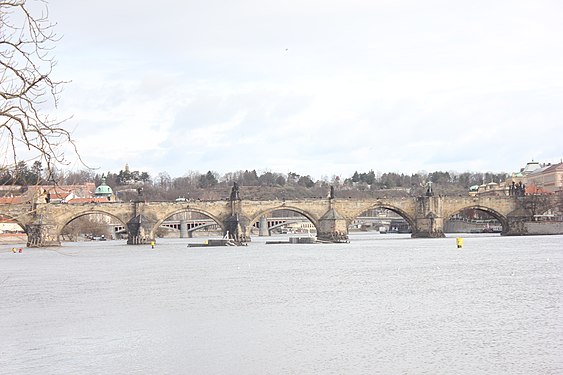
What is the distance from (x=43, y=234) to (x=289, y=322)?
5559 cm

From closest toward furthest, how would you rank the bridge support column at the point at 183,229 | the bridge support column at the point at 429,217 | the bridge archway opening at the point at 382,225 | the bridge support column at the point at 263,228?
the bridge support column at the point at 429,217 < the bridge support column at the point at 183,229 < the bridge support column at the point at 263,228 < the bridge archway opening at the point at 382,225

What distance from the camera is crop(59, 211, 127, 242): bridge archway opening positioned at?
101 metres

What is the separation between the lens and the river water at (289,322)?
54.6 ft

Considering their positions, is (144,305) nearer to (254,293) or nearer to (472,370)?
(254,293)

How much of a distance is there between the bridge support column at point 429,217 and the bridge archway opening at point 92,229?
114 ft

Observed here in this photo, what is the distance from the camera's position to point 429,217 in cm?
8194

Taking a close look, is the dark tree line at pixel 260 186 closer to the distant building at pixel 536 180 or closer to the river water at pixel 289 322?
the distant building at pixel 536 180

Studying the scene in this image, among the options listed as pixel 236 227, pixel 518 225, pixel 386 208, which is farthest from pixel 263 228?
pixel 518 225

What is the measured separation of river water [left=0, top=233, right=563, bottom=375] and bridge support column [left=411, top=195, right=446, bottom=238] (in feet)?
134

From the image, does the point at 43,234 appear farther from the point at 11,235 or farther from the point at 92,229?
the point at 92,229

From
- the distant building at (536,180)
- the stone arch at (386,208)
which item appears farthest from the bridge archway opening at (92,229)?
the distant building at (536,180)

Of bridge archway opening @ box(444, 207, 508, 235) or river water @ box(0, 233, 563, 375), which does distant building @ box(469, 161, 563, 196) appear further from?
river water @ box(0, 233, 563, 375)

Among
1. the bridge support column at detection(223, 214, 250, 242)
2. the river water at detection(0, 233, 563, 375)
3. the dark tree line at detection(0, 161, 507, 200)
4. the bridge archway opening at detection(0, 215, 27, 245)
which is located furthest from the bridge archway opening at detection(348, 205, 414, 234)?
the river water at detection(0, 233, 563, 375)

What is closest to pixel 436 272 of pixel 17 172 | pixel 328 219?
pixel 17 172
